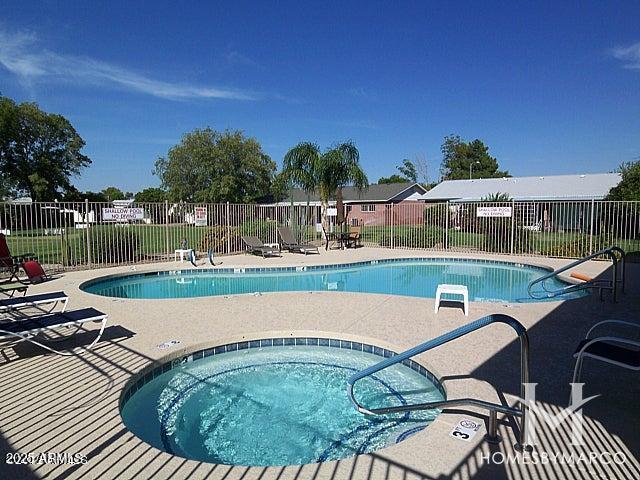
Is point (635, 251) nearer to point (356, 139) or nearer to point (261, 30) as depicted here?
point (356, 139)

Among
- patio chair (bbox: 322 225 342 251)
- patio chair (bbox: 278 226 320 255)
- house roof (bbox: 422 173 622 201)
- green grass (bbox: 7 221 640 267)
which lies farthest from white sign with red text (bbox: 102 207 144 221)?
house roof (bbox: 422 173 622 201)

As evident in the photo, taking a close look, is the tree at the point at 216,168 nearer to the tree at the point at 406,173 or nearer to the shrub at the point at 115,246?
the shrub at the point at 115,246

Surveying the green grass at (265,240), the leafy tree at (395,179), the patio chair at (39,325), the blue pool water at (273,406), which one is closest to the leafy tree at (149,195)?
the leafy tree at (395,179)

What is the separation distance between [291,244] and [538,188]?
21617mm

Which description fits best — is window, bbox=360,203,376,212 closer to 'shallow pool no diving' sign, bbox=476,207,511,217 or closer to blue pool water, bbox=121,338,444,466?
'shallow pool no diving' sign, bbox=476,207,511,217

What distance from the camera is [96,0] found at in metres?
13.5

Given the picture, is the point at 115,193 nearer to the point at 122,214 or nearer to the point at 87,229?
the point at 122,214

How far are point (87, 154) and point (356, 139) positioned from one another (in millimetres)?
35355

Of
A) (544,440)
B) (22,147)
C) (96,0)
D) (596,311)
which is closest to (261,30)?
(96,0)

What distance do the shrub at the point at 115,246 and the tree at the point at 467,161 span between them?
167 ft

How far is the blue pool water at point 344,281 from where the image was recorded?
1073cm

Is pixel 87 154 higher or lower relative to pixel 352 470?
higher

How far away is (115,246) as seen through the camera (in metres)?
13.6

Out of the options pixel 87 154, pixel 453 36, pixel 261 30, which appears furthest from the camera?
pixel 87 154
